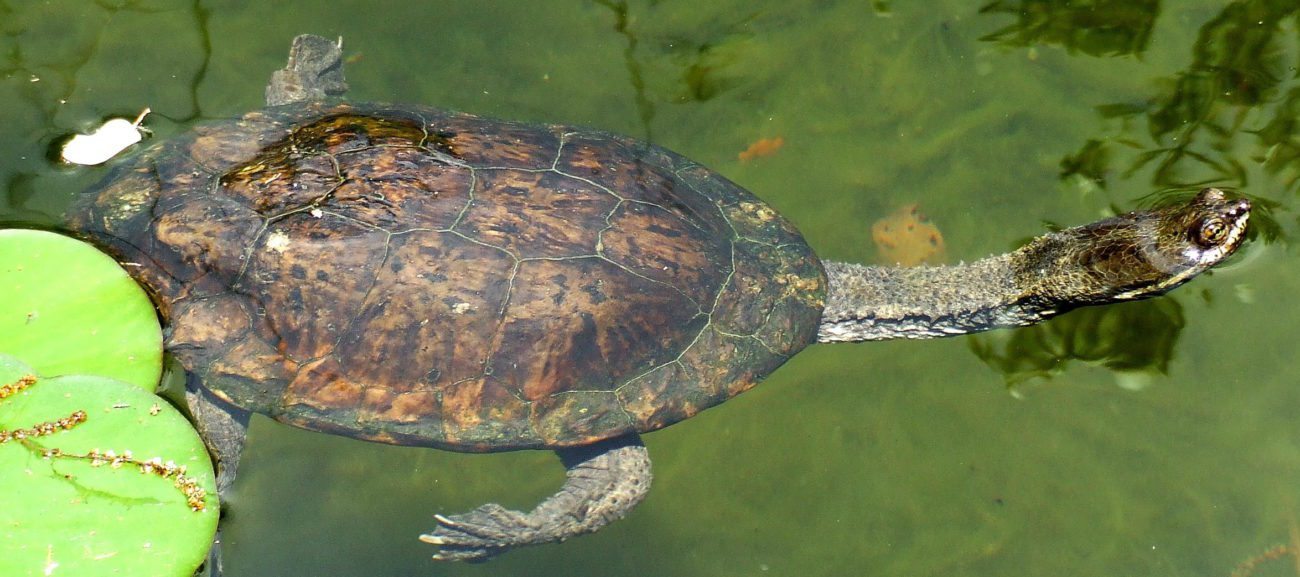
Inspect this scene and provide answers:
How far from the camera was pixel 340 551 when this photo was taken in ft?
11.1

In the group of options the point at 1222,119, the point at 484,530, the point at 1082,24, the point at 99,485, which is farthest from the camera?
the point at 1082,24

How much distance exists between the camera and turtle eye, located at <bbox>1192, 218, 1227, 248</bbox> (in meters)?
2.83

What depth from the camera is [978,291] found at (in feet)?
10.9

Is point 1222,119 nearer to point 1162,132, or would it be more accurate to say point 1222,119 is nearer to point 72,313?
point 1162,132

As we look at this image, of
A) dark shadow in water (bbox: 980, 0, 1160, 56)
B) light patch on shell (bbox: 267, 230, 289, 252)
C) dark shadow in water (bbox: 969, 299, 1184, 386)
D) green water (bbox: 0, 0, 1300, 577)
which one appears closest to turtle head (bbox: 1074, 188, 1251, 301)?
dark shadow in water (bbox: 969, 299, 1184, 386)

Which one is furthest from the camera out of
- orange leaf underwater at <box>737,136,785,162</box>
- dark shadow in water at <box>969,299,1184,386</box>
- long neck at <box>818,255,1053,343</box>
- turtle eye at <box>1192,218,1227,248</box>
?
orange leaf underwater at <box>737,136,785,162</box>

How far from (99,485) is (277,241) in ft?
2.75

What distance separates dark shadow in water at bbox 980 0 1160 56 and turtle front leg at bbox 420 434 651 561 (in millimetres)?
2771

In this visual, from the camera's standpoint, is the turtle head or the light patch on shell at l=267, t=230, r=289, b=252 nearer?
the light patch on shell at l=267, t=230, r=289, b=252

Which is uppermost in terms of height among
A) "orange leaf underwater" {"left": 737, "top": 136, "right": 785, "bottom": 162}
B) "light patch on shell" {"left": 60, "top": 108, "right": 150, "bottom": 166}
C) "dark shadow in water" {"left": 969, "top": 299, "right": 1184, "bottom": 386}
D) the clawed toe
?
"light patch on shell" {"left": 60, "top": 108, "right": 150, "bottom": 166}

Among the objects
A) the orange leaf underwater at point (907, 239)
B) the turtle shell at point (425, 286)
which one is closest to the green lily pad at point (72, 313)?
the turtle shell at point (425, 286)

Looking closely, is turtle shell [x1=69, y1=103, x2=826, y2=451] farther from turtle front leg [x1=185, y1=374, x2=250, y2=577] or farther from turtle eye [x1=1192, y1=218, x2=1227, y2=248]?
turtle eye [x1=1192, y1=218, x2=1227, y2=248]

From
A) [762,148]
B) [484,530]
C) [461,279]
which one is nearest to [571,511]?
[484,530]

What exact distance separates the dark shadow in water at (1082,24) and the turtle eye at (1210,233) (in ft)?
5.01
